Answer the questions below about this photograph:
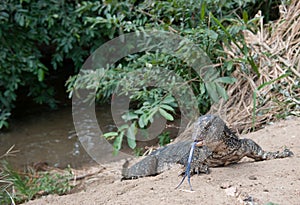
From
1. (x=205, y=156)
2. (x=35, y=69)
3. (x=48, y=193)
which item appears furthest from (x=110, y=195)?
Answer: (x=35, y=69)

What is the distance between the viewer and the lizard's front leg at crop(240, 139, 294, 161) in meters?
2.88

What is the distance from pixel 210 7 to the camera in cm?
488

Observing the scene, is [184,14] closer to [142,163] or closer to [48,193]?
[142,163]

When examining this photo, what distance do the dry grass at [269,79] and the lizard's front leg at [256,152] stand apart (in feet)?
3.87

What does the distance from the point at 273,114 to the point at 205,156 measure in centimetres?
181

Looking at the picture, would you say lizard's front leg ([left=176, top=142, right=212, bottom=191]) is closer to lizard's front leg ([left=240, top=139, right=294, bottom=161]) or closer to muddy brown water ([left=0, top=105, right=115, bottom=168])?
lizard's front leg ([left=240, top=139, right=294, bottom=161])

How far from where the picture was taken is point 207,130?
8.38 ft

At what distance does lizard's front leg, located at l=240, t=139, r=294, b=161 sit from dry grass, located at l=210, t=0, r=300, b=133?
→ 118cm

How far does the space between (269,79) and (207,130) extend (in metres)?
2.20

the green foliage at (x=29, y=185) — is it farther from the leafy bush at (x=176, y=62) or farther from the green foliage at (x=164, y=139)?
the green foliage at (x=164, y=139)

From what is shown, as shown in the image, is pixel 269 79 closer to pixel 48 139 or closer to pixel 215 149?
pixel 215 149

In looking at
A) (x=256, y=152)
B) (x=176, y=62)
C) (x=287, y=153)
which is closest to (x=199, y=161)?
(x=256, y=152)

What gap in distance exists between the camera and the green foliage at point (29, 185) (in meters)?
3.86

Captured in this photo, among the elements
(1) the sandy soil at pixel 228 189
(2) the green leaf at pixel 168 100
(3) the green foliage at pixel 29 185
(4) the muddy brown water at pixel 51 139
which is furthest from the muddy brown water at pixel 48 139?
(1) the sandy soil at pixel 228 189
